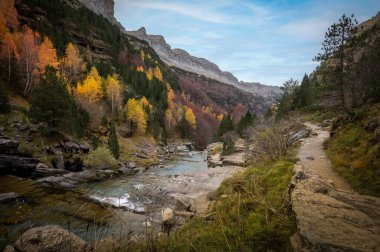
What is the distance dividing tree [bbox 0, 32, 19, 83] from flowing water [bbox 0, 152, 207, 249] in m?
31.7

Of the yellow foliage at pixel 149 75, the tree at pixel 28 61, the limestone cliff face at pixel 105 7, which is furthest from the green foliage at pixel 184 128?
the limestone cliff face at pixel 105 7

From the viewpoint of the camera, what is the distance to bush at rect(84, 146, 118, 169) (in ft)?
98.2

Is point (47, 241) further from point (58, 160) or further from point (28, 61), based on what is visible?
point (28, 61)

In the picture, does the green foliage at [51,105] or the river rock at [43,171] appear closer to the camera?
the river rock at [43,171]

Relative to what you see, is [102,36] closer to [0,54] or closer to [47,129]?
[0,54]

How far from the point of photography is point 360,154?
11.1m

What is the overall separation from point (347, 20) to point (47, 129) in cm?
3528

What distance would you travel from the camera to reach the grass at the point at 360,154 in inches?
361

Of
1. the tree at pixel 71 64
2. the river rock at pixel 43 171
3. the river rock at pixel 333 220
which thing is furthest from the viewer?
the tree at pixel 71 64

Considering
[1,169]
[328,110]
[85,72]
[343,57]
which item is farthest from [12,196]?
[328,110]

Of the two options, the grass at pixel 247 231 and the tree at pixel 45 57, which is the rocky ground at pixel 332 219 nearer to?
the grass at pixel 247 231

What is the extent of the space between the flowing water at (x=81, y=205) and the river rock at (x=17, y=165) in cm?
133

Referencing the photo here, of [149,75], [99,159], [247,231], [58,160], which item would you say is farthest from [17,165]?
[149,75]

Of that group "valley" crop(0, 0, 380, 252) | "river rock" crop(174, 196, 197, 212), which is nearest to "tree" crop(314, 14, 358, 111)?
"valley" crop(0, 0, 380, 252)
